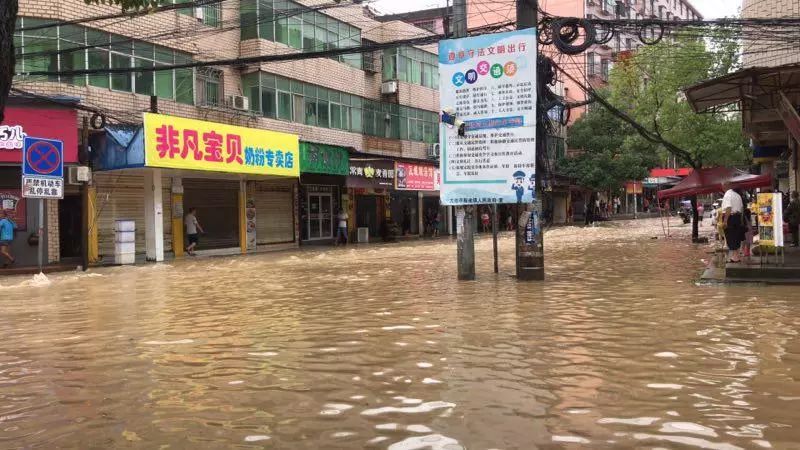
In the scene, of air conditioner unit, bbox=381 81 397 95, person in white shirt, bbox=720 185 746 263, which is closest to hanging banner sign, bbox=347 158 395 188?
air conditioner unit, bbox=381 81 397 95

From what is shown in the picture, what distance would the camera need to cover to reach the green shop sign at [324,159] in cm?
2355

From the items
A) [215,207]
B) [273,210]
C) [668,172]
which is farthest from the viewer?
[668,172]

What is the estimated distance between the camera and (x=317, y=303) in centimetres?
973

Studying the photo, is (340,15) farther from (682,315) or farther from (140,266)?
(682,315)

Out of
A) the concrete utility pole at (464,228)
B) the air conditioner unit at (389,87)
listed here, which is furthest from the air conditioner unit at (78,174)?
the air conditioner unit at (389,87)

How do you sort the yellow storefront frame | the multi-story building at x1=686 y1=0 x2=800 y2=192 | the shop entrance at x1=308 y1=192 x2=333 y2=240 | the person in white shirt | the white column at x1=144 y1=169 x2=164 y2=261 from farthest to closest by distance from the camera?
the shop entrance at x1=308 y1=192 x2=333 y2=240 < the white column at x1=144 y1=169 x2=164 y2=261 < the yellow storefront frame < the person in white shirt < the multi-story building at x1=686 y1=0 x2=800 y2=192

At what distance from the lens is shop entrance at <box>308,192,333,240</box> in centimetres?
2784

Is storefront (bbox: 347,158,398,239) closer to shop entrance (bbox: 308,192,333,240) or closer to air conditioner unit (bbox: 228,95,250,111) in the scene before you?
shop entrance (bbox: 308,192,333,240)

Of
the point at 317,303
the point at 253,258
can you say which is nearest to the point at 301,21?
the point at 253,258

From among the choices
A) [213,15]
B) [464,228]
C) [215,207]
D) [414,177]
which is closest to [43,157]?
[215,207]

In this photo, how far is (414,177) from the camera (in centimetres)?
3008

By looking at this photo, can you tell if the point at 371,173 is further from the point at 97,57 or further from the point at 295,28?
the point at 97,57

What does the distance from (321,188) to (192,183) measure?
7.09m

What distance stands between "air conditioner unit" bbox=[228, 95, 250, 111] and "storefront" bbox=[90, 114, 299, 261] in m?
1.88
